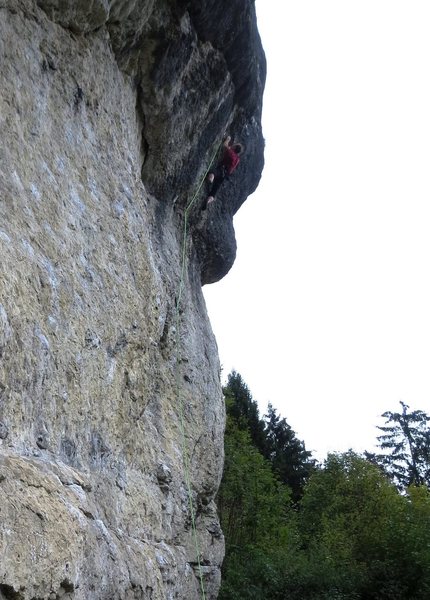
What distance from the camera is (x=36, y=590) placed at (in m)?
4.01

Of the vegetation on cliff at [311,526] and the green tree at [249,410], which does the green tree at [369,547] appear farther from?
the green tree at [249,410]

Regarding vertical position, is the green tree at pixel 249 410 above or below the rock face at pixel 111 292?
above

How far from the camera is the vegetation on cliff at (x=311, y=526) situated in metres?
17.3

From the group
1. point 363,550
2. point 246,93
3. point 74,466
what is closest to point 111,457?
point 74,466

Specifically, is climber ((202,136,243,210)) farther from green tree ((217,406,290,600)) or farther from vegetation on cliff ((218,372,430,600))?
green tree ((217,406,290,600))

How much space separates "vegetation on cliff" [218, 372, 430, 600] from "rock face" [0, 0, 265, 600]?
30.2 ft

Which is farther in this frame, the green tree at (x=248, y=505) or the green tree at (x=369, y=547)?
the green tree at (x=248, y=505)

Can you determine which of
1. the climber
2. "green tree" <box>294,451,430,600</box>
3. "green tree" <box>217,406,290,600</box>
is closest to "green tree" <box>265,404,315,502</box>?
"green tree" <box>294,451,430,600</box>

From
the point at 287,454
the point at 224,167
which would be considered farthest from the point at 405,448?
the point at 224,167

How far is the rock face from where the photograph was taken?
16.2 ft

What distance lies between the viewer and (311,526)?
94.5 ft

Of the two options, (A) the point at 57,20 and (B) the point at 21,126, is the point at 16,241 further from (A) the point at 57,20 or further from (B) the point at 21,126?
(A) the point at 57,20

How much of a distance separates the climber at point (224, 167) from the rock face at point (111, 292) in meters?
0.36

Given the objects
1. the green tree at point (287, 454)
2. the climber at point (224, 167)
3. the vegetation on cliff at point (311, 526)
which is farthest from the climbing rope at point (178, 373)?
the green tree at point (287, 454)
